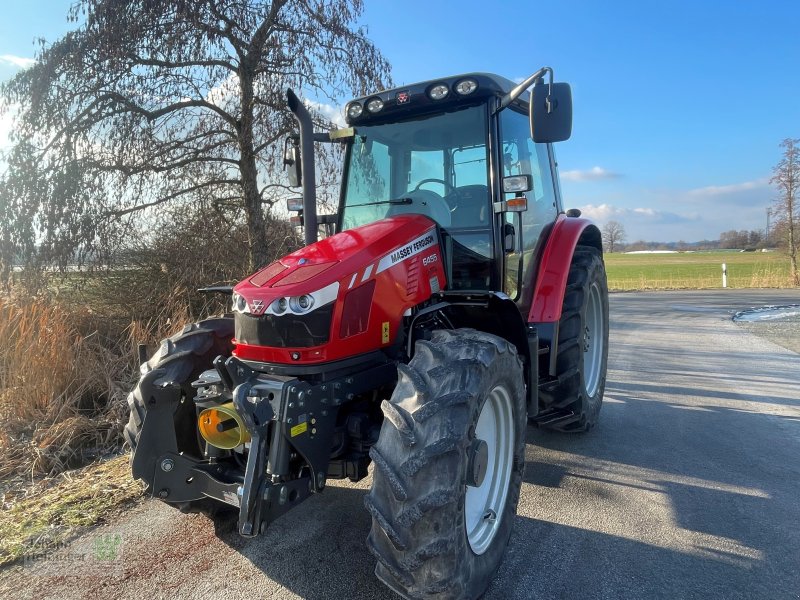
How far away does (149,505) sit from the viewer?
3154 millimetres

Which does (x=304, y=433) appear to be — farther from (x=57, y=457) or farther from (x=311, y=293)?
(x=57, y=457)

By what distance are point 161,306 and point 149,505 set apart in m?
4.44

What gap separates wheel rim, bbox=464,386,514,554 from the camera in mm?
2486

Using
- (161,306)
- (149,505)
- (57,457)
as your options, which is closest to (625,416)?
(149,505)

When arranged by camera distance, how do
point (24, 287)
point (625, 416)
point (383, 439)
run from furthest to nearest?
1. point (24, 287)
2. point (625, 416)
3. point (383, 439)

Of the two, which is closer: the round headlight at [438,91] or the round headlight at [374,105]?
the round headlight at [438,91]

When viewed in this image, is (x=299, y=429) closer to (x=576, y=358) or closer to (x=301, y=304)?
(x=301, y=304)

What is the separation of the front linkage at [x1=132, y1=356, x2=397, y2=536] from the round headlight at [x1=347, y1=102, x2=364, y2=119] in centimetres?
177

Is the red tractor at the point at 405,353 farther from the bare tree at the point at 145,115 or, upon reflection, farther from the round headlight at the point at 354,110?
the bare tree at the point at 145,115

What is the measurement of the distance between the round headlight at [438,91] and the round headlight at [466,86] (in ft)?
0.23

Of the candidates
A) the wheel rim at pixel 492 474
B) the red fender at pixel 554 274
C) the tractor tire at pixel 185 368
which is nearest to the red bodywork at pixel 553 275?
the red fender at pixel 554 274

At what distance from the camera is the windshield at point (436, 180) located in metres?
3.21

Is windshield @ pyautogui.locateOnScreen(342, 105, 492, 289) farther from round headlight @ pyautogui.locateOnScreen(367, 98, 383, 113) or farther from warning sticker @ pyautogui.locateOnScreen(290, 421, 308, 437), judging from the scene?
warning sticker @ pyautogui.locateOnScreen(290, 421, 308, 437)

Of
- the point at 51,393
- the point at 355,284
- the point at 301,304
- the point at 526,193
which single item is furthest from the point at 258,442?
the point at 51,393
